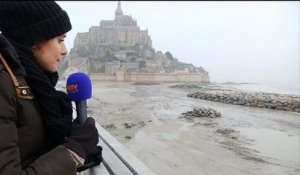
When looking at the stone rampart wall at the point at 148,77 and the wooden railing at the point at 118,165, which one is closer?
the wooden railing at the point at 118,165

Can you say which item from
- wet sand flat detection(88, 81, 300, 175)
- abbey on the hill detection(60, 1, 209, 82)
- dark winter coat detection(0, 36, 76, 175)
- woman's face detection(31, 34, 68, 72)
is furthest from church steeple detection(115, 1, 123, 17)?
dark winter coat detection(0, 36, 76, 175)

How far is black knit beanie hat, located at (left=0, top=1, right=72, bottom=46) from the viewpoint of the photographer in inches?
54.1

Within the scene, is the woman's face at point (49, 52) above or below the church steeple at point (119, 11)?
below

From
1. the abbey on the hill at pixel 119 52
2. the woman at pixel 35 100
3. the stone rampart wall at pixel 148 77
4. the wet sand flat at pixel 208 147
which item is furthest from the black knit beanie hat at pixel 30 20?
the abbey on the hill at pixel 119 52

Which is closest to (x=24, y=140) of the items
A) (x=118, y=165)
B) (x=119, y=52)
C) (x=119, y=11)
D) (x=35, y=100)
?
(x=35, y=100)

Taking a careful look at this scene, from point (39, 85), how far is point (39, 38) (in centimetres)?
19

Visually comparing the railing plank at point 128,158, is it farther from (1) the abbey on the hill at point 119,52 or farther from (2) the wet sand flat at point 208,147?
(1) the abbey on the hill at point 119,52

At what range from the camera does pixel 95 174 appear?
2.46 metres

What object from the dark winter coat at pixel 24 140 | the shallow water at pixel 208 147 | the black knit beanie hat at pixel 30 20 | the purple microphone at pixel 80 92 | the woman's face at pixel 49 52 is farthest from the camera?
the shallow water at pixel 208 147

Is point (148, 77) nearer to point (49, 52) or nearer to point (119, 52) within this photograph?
point (119, 52)

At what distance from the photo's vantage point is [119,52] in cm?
9819

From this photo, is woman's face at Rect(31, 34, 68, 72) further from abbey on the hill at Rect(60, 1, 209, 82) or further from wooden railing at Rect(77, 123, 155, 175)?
abbey on the hill at Rect(60, 1, 209, 82)

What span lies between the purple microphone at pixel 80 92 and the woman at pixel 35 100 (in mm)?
64

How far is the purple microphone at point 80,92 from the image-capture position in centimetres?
166
